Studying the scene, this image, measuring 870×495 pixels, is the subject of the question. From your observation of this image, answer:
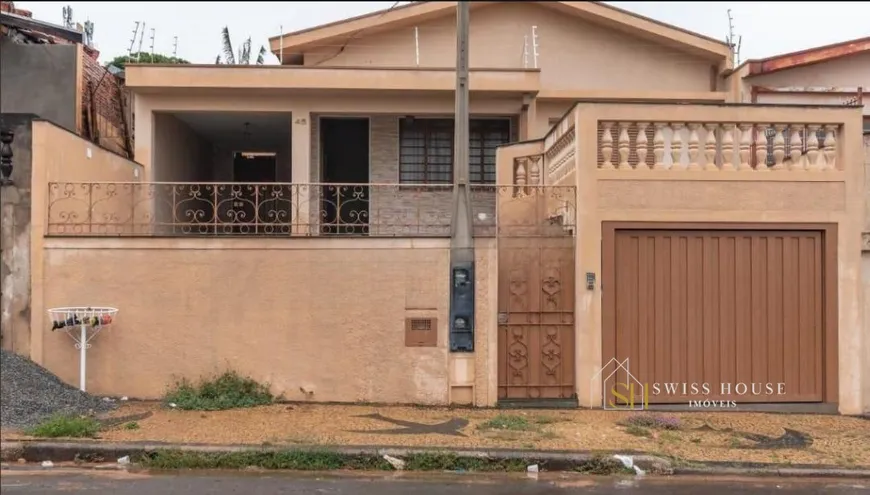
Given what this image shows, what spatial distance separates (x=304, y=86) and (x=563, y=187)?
541 cm

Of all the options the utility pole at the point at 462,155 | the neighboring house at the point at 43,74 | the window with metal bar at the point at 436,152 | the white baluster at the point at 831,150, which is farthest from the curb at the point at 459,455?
the window with metal bar at the point at 436,152

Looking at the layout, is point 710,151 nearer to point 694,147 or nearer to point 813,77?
point 694,147

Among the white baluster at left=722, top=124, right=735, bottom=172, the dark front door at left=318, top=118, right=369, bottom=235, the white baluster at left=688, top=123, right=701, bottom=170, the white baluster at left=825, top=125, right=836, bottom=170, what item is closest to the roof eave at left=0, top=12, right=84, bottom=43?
the dark front door at left=318, top=118, right=369, bottom=235

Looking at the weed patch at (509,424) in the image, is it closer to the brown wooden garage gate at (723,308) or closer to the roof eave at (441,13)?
the brown wooden garage gate at (723,308)

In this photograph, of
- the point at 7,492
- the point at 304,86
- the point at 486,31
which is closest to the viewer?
the point at 7,492

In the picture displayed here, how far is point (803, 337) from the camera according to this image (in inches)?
356

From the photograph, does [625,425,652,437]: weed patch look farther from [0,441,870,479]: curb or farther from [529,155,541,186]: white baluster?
[529,155,541,186]: white baluster

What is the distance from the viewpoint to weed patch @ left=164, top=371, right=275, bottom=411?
8.52 metres

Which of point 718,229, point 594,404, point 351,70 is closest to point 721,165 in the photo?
point 718,229

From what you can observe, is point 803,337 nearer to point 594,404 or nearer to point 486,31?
point 594,404

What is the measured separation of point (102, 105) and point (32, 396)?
6933 millimetres

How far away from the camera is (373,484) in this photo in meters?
6.21

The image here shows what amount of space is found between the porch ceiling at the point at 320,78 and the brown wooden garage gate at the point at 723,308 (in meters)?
4.59

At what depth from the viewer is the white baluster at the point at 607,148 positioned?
897cm
